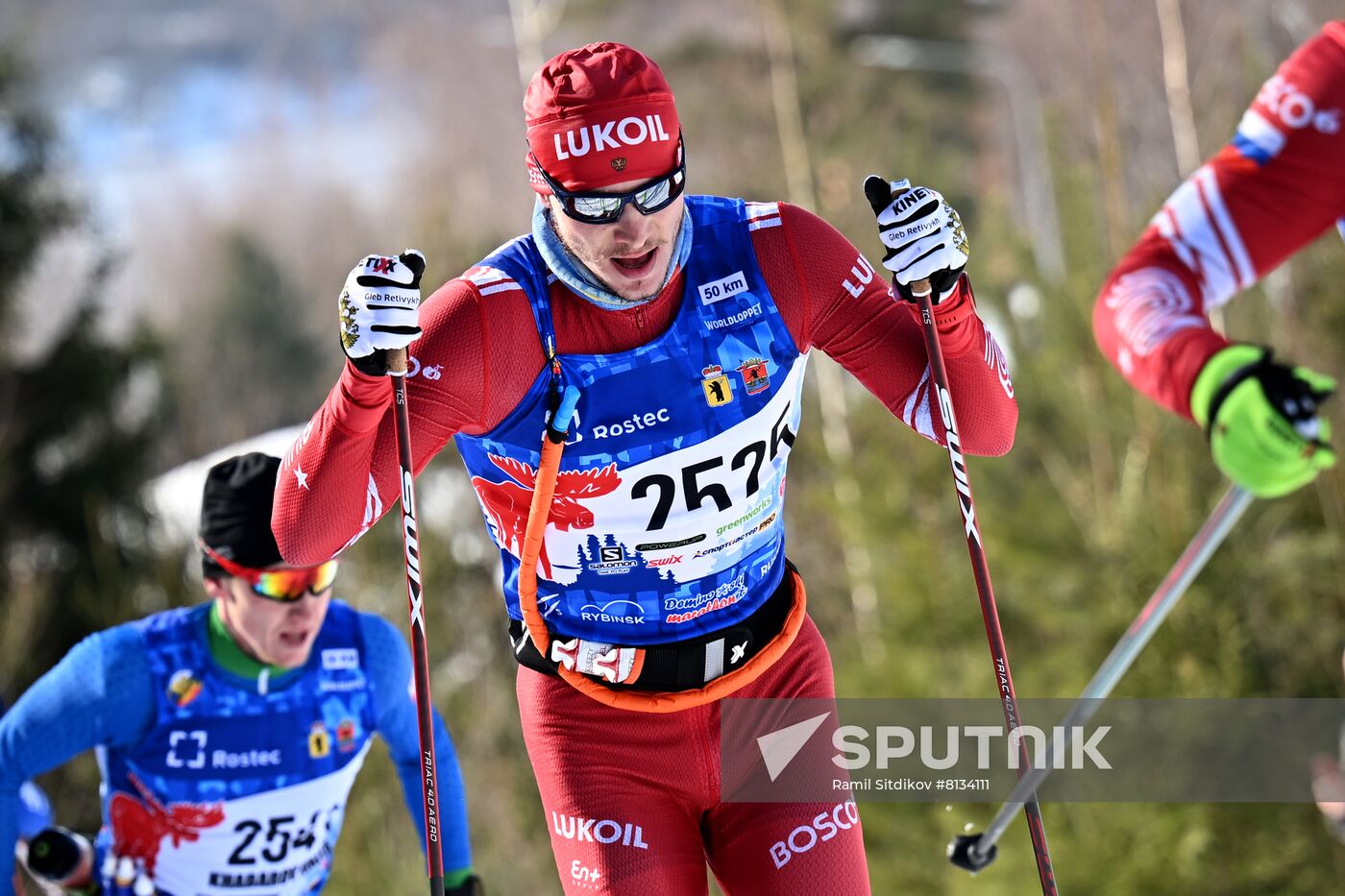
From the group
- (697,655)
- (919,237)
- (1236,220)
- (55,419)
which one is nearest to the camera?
(1236,220)

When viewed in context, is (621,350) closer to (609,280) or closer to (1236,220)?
(609,280)

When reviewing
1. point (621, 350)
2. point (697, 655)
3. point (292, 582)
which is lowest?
point (292, 582)

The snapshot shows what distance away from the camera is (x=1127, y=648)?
3049 millimetres

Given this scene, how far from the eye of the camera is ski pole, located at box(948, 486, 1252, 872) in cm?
270

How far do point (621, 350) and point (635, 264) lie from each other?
18cm

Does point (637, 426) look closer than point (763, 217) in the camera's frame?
→ Yes

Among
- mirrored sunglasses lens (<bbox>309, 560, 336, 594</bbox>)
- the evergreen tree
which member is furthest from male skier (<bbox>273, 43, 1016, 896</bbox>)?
the evergreen tree

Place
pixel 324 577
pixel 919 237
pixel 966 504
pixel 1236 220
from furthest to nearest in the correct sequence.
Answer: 1. pixel 324 577
2. pixel 966 504
3. pixel 919 237
4. pixel 1236 220

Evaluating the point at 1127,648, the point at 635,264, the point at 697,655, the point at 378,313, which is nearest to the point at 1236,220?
the point at 1127,648

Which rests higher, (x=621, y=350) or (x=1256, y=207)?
(x=1256, y=207)

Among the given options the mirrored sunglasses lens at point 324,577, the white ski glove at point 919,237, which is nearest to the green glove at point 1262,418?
the white ski glove at point 919,237

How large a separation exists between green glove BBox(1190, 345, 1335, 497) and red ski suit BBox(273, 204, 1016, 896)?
0.93m

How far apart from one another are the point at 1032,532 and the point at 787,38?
9.11m

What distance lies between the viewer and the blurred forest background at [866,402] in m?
8.77
